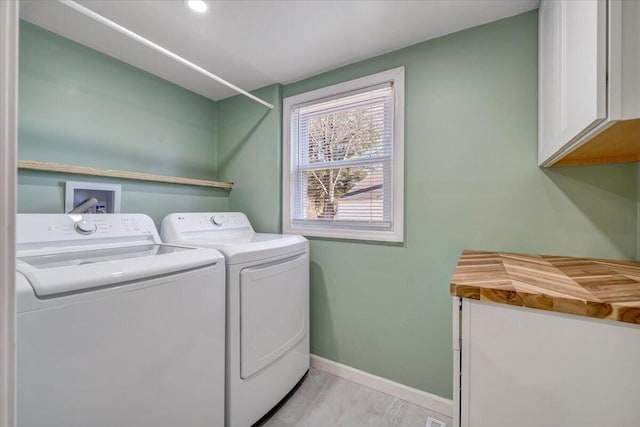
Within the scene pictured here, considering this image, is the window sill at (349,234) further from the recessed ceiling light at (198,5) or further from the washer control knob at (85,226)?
the recessed ceiling light at (198,5)

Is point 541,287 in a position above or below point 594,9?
below

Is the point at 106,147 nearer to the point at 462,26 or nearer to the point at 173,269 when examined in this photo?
the point at 173,269

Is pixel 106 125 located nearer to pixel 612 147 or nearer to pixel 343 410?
pixel 343 410

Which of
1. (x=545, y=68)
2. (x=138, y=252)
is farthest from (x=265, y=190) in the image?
(x=545, y=68)

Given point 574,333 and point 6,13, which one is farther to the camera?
point 574,333

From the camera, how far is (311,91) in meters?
2.10

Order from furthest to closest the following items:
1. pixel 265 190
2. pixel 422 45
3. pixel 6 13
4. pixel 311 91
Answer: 1. pixel 265 190
2. pixel 311 91
3. pixel 422 45
4. pixel 6 13

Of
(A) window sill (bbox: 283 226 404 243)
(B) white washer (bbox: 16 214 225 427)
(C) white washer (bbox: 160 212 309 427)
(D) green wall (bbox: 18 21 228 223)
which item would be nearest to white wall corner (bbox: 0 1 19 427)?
(B) white washer (bbox: 16 214 225 427)

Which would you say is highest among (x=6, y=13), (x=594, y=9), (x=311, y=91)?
(x=311, y=91)

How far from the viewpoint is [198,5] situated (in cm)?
137

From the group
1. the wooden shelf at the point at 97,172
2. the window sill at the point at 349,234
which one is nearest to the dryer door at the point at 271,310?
the window sill at the point at 349,234

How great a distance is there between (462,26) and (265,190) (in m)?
1.74

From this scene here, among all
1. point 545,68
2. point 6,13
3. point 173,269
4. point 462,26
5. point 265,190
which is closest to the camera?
point 6,13

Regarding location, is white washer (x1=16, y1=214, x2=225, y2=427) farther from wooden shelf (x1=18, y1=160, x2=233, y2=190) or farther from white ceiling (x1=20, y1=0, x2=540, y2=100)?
white ceiling (x1=20, y1=0, x2=540, y2=100)
